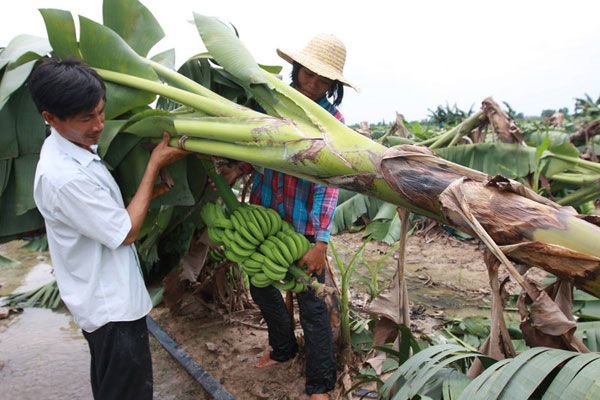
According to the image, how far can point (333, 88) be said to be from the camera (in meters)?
2.19

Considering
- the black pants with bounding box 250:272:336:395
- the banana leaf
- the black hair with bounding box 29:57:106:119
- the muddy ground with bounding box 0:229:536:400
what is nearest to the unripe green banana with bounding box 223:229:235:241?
the black pants with bounding box 250:272:336:395

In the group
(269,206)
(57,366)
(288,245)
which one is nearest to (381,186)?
(288,245)

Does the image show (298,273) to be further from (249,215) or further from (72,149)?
(72,149)

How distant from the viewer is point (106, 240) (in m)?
1.50

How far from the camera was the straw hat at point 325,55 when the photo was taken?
1.98 metres

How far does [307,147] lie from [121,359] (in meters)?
1.13

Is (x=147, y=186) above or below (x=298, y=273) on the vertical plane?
above

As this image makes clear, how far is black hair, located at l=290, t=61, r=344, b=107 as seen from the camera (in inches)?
85.6

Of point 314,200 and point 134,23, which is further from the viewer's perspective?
point 314,200

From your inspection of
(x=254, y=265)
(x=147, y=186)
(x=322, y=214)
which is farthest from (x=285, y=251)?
(x=147, y=186)

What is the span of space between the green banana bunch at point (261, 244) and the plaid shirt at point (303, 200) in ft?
0.86

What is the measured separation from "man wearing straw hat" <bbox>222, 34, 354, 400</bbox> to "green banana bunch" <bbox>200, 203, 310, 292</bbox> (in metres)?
0.11

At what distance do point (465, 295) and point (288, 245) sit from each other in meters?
2.81

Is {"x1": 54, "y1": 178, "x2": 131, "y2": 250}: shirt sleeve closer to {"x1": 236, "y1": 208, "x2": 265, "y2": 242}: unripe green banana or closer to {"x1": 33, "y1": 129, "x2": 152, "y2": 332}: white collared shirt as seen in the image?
{"x1": 33, "y1": 129, "x2": 152, "y2": 332}: white collared shirt
